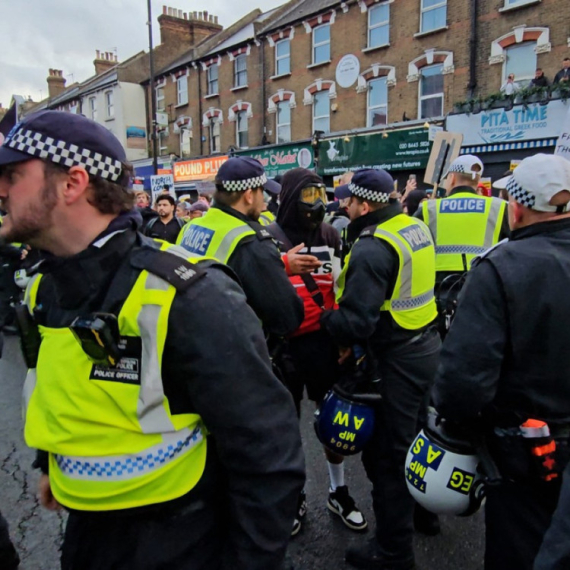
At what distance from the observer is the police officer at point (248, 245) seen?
2590mm

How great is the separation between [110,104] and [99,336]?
96.4 ft

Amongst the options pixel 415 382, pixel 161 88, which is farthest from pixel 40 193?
pixel 161 88

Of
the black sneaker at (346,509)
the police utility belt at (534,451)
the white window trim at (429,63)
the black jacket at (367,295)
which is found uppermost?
the white window trim at (429,63)

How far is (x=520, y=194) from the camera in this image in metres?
1.92

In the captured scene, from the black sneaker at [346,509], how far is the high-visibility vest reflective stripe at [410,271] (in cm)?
121

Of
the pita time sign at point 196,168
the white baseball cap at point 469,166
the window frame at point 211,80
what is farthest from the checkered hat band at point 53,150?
the window frame at point 211,80

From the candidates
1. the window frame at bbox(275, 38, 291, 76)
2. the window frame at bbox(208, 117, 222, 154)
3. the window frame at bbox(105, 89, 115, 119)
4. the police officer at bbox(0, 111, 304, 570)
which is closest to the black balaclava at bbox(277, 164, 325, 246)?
the police officer at bbox(0, 111, 304, 570)

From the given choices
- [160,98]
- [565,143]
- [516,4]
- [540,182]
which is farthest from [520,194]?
[160,98]

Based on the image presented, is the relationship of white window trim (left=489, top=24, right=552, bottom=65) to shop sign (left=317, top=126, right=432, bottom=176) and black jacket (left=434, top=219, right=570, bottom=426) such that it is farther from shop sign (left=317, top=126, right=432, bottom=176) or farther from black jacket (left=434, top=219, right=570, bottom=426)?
black jacket (left=434, top=219, right=570, bottom=426)

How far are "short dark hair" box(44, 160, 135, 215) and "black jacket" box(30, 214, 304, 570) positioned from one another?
0.21 ft

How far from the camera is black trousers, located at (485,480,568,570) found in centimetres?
179

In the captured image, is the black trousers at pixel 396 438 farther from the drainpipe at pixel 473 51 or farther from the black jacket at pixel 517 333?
the drainpipe at pixel 473 51

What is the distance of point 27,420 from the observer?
4.49ft

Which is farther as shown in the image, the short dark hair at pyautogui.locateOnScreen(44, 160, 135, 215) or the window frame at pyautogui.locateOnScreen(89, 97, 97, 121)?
the window frame at pyautogui.locateOnScreen(89, 97, 97, 121)
